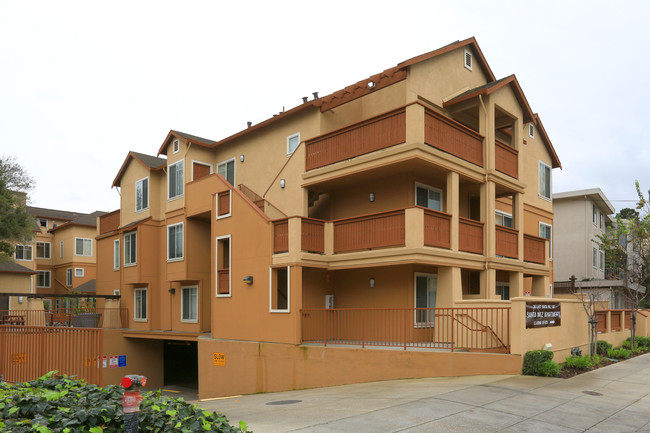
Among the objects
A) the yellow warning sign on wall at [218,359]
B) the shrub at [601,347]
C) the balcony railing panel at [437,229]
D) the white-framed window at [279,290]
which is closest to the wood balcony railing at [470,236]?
the balcony railing panel at [437,229]

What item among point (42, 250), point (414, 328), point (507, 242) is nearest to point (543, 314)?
point (414, 328)

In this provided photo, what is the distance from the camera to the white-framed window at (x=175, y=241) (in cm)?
2553

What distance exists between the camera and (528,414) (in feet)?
32.0

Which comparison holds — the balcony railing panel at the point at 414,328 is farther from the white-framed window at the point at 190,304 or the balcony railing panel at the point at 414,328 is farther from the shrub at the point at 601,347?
the white-framed window at the point at 190,304

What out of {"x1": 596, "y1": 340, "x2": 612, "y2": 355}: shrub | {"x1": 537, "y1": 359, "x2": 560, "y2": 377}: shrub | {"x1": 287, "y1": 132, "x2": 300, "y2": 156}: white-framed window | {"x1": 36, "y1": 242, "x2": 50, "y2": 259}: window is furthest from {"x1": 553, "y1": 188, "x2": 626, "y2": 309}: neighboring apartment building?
{"x1": 36, "y1": 242, "x2": 50, "y2": 259}: window

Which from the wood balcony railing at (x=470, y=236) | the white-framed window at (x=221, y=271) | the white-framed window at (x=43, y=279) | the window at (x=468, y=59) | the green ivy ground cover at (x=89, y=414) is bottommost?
the white-framed window at (x=43, y=279)

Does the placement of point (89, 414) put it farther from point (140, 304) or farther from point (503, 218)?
point (140, 304)

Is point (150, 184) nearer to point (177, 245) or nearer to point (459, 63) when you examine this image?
point (177, 245)

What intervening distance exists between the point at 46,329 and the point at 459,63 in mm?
16876

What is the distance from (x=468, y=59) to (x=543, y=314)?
11.6 m

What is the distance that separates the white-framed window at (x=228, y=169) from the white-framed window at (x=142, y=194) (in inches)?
210

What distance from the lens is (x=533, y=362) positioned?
13.3 m

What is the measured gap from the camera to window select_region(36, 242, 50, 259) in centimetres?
5341

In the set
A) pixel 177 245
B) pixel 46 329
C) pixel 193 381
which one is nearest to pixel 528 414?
pixel 46 329
